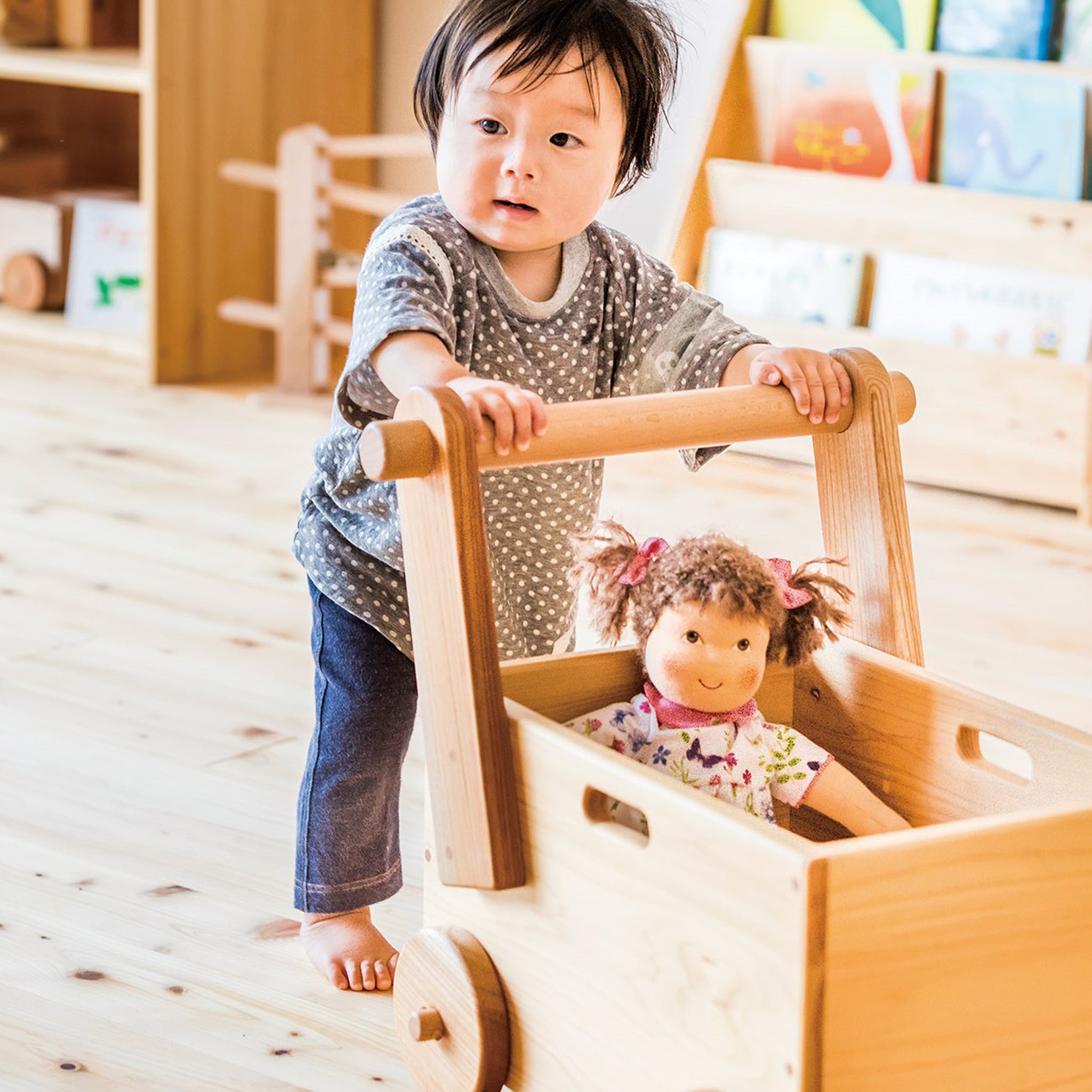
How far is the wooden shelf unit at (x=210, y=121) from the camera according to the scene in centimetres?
254

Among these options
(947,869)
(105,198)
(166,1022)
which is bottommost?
(166,1022)

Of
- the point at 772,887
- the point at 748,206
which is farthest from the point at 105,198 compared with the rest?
the point at 772,887

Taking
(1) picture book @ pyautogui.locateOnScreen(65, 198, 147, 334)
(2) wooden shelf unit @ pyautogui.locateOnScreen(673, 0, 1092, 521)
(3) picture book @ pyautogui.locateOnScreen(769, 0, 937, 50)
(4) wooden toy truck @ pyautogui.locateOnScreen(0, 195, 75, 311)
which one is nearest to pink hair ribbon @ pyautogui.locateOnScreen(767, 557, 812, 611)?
(2) wooden shelf unit @ pyautogui.locateOnScreen(673, 0, 1092, 521)

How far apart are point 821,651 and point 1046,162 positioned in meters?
1.41

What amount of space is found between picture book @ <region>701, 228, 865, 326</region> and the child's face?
1367 mm

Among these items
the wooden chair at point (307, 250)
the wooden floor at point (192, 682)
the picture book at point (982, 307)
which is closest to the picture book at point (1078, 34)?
the picture book at point (982, 307)

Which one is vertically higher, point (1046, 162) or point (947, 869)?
point (1046, 162)

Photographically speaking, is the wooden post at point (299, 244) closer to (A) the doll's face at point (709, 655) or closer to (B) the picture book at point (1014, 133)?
(B) the picture book at point (1014, 133)

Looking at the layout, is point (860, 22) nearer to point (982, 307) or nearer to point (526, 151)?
point (982, 307)

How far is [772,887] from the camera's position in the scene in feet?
2.17

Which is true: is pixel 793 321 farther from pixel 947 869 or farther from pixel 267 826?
pixel 947 869

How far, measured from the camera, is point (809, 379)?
0.91 meters

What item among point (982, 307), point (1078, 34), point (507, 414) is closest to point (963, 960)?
point (507, 414)

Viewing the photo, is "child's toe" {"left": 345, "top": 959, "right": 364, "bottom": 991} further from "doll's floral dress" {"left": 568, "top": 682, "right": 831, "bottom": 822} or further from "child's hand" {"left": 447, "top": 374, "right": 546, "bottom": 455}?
"child's hand" {"left": 447, "top": 374, "right": 546, "bottom": 455}
